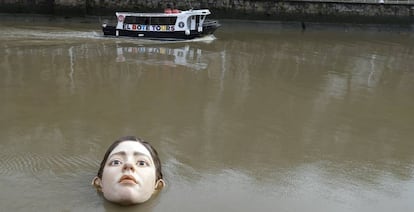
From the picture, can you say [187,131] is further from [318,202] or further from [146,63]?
[146,63]

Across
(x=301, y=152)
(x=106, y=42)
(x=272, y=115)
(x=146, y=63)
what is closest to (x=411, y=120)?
(x=272, y=115)

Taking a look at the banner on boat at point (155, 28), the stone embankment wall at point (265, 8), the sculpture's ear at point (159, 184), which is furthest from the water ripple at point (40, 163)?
the stone embankment wall at point (265, 8)

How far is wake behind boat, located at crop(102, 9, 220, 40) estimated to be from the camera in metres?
20.4

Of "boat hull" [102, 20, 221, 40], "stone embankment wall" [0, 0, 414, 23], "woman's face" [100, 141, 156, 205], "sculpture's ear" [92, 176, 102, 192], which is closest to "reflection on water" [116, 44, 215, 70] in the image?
"boat hull" [102, 20, 221, 40]

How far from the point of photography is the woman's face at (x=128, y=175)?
15.3 ft

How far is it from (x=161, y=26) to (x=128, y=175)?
53.5 ft

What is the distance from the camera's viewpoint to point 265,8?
2783cm

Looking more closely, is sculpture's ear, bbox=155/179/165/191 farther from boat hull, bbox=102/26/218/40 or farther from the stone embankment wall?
the stone embankment wall

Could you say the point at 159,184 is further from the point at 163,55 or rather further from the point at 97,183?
the point at 163,55

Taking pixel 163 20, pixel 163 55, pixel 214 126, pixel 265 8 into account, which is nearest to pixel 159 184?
pixel 214 126

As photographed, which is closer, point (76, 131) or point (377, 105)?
point (76, 131)

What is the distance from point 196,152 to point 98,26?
20150 millimetres

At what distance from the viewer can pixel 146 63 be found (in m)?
14.1

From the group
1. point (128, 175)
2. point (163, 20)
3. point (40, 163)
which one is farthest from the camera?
point (163, 20)
